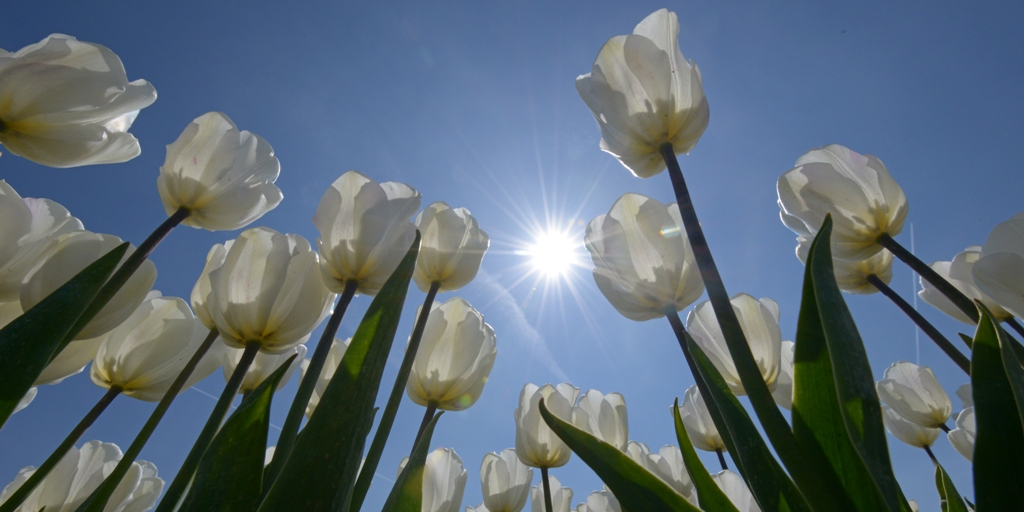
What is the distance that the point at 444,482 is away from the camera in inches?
83.7

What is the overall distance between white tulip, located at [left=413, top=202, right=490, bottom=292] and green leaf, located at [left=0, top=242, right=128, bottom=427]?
2.68 feet

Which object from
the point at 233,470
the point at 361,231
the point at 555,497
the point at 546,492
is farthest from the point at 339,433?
the point at 555,497

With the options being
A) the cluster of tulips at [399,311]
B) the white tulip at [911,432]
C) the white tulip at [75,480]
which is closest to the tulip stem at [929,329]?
the cluster of tulips at [399,311]

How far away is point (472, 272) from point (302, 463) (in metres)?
0.98

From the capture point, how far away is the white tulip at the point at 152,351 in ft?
5.13

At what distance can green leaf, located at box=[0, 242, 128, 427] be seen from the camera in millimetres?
838

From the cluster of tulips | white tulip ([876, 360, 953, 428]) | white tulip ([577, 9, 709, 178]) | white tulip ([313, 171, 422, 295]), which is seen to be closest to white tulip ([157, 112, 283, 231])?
the cluster of tulips

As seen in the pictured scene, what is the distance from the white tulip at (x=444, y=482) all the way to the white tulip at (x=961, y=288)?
1.75m

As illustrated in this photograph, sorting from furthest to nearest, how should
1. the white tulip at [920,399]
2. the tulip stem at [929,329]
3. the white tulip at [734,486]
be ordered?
the white tulip at [920,399]
the white tulip at [734,486]
the tulip stem at [929,329]

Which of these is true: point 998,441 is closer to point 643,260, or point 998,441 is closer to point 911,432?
point 643,260

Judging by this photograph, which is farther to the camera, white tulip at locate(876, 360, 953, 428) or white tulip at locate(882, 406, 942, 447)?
white tulip at locate(882, 406, 942, 447)

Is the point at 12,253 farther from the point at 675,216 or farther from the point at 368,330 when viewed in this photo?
the point at 675,216

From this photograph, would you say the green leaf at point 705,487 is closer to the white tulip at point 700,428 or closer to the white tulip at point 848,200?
the white tulip at point 848,200

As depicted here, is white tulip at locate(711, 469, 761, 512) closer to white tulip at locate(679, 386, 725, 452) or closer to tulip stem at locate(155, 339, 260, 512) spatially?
white tulip at locate(679, 386, 725, 452)
